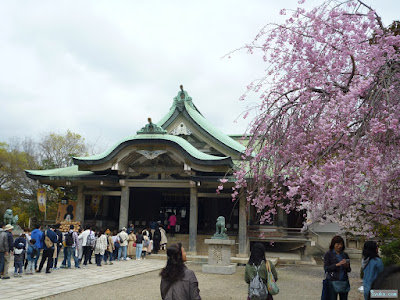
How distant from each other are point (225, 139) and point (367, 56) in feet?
51.1

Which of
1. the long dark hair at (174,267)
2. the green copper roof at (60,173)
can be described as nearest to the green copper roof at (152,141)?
the green copper roof at (60,173)

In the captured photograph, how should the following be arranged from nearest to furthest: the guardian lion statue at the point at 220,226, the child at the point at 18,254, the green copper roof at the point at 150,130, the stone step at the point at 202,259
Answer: the child at the point at 18,254, the guardian lion statue at the point at 220,226, the stone step at the point at 202,259, the green copper roof at the point at 150,130

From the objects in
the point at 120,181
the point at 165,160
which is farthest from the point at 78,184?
the point at 165,160

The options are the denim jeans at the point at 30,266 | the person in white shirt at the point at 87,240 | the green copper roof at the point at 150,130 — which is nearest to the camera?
the denim jeans at the point at 30,266

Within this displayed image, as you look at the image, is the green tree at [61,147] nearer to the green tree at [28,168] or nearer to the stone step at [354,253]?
the green tree at [28,168]

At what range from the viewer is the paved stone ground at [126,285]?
30.6 feet

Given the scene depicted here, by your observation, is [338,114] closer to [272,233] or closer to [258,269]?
[258,269]

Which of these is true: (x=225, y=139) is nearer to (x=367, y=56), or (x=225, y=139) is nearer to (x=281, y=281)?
(x=281, y=281)

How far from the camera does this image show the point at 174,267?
4145 mm

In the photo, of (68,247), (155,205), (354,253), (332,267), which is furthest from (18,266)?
(354,253)

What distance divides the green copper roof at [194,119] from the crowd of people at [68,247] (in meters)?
5.90

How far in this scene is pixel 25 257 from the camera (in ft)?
41.8

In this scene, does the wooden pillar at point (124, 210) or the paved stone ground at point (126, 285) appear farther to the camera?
the wooden pillar at point (124, 210)

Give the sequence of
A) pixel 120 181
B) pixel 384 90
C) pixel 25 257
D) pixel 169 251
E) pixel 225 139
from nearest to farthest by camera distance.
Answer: pixel 169 251 → pixel 384 90 → pixel 25 257 → pixel 120 181 → pixel 225 139
